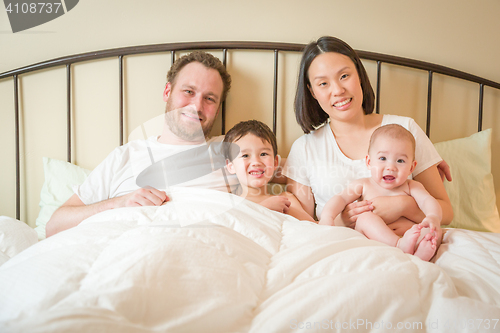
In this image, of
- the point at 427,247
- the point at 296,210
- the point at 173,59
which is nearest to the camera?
the point at 427,247

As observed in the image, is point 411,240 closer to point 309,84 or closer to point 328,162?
point 328,162

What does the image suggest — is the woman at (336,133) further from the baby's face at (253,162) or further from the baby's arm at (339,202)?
the baby's face at (253,162)

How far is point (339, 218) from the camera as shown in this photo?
1.11m

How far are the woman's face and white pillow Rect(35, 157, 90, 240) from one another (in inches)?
46.3

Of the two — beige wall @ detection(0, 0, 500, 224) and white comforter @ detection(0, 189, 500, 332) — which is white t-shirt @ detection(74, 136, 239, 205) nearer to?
beige wall @ detection(0, 0, 500, 224)

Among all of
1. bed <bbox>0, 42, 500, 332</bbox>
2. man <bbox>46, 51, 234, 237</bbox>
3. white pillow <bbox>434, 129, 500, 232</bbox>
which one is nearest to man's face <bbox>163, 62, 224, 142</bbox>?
man <bbox>46, 51, 234, 237</bbox>

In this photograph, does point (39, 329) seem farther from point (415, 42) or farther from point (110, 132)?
point (415, 42)

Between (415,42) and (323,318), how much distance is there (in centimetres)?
158

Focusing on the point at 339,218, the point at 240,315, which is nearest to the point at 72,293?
the point at 240,315

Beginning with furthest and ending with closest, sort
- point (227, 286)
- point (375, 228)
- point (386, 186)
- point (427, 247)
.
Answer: point (386, 186) < point (375, 228) < point (427, 247) < point (227, 286)

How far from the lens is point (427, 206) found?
99 centimetres

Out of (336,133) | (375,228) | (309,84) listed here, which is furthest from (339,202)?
(309,84)

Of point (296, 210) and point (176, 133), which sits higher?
point (176, 133)

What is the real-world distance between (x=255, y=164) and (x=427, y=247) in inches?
25.4
